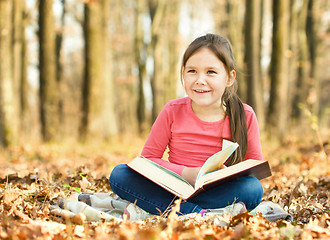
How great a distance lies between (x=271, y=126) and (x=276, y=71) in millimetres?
1454

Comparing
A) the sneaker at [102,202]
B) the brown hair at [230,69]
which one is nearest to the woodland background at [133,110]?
the sneaker at [102,202]

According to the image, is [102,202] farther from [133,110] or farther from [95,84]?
[133,110]

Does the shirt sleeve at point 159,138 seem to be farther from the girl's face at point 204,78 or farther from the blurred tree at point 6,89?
the blurred tree at point 6,89

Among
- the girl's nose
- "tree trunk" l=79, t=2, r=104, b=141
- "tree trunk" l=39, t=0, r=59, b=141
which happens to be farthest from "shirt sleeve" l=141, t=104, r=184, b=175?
"tree trunk" l=39, t=0, r=59, b=141

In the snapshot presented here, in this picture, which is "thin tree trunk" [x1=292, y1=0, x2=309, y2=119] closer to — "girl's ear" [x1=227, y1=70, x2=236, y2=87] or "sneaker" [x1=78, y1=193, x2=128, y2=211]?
"girl's ear" [x1=227, y1=70, x2=236, y2=87]

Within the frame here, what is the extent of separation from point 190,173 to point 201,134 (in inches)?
16.5

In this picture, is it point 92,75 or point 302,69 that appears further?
point 302,69

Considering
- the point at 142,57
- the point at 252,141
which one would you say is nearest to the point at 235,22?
the point at 142,57

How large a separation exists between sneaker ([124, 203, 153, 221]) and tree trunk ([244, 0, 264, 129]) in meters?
7.13

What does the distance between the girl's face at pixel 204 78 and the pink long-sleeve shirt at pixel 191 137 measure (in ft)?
0.68

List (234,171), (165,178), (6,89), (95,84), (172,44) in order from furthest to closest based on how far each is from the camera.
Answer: (172,44) < (95,84) < (6,89) < (165,178) < (234,171)

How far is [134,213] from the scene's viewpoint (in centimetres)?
290

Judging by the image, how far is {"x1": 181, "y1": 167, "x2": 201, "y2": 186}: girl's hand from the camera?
294 cm

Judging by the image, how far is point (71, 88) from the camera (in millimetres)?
32719
